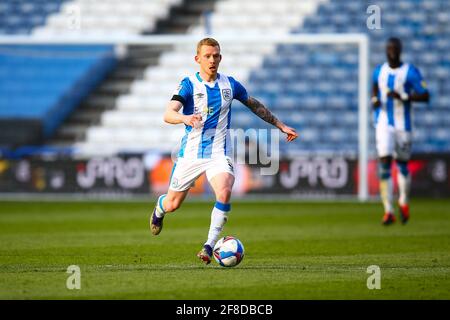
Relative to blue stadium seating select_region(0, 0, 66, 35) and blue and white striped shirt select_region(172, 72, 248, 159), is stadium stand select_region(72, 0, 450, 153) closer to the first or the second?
blue stadium seating select_region(0, 0, 66, 35)

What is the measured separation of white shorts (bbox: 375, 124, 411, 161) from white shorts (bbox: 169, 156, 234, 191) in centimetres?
546

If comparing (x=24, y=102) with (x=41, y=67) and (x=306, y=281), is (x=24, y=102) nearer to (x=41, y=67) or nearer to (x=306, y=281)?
(x=41, y=67)

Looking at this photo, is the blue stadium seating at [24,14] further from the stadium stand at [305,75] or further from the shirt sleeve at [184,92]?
the shirt sleeve at [184,92]

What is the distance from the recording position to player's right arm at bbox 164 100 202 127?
7.90 m

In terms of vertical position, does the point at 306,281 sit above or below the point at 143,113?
below

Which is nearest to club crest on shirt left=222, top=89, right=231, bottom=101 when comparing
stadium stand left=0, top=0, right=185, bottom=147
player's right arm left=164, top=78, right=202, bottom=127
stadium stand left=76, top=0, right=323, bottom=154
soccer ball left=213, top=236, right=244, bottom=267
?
player's right arm left=164, top=78, right=202, bottom=127

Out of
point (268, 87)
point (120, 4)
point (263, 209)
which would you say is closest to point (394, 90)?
point (263, 209)

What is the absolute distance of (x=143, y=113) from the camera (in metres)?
22.6

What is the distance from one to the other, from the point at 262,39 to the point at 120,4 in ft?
22.1

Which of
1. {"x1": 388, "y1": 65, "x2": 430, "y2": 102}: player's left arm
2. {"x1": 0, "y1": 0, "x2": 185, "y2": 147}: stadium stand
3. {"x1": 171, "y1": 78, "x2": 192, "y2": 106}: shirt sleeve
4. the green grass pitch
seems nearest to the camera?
the green grass pitch

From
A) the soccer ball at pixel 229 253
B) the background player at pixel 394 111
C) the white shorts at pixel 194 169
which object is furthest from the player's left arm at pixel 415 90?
the soccer ball at pixel 229 253

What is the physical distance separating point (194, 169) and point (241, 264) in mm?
891

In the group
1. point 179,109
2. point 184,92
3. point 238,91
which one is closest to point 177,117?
point 179,109

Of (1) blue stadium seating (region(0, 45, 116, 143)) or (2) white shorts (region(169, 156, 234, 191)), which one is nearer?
(2) white shorts (region(169, 156, 234, 191))
